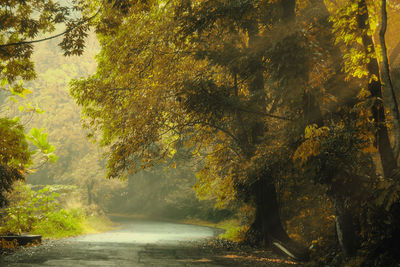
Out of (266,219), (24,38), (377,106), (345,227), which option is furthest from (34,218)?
(377,106)

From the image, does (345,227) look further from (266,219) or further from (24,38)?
(24,38)

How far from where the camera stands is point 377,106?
7.52m

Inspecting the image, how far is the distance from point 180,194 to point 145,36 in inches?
1040

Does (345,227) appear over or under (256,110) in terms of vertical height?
under

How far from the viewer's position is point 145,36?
1291 centimetres

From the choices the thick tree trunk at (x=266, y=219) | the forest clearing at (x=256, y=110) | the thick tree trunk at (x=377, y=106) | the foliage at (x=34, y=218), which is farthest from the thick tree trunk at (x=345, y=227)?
the foliage at (x=34, y=218)

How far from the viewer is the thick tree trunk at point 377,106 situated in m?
7.61

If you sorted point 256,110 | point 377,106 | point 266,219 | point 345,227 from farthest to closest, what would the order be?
1. point 266,219
2. point 256,110
3. point 345,227
4. point 377,106

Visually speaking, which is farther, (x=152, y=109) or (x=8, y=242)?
(x=152, y=109)

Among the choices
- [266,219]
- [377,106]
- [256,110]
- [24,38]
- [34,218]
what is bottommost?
[266,219]

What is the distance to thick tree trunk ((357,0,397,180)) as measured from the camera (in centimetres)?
761

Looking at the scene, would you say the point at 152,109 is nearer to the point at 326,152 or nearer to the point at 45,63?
the point at 326,152

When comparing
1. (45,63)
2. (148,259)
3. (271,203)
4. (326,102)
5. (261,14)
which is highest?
(45,63)

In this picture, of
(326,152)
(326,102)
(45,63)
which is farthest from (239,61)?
(45,63)
